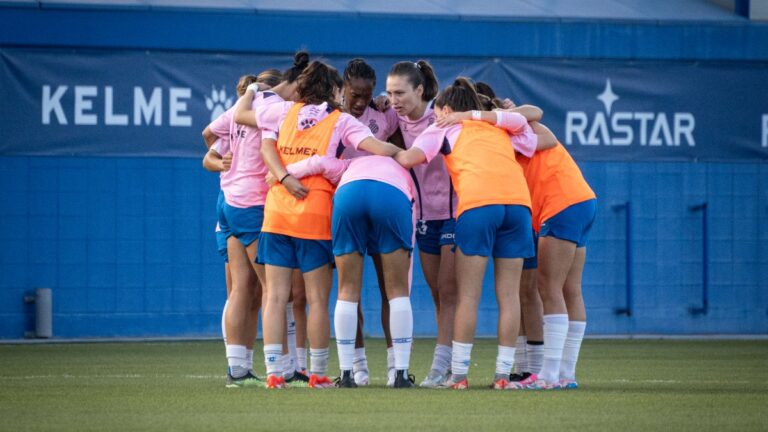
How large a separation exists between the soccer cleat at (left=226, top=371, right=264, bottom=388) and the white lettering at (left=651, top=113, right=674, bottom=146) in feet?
28.5

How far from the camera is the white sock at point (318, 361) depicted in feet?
25.7

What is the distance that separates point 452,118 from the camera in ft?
25.5

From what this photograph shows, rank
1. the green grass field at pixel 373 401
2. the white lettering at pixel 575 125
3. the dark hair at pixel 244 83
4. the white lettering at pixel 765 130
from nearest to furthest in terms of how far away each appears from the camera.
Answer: the green grass field at pixel 373 401 < the dark hair at pixel 244 83 < the white lettering at pixel 575 125 < the white lettering at pixel 765 130

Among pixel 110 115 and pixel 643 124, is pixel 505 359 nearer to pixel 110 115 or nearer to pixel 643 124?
pixel 110 115

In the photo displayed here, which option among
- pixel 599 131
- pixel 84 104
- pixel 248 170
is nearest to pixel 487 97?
pixel 248 170

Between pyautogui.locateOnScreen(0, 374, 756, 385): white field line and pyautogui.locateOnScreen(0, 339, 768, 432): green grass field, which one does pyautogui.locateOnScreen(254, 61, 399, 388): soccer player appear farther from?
pyautogui.locateOnScreen(0, 374, 756, 385): white field line

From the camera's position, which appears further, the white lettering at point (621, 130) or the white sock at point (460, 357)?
the white lettering at point (621, 130)

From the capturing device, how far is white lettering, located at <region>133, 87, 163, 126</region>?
1445 cm

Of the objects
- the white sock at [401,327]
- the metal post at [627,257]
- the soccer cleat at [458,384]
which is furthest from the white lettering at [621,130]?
the white sock at [401,327]

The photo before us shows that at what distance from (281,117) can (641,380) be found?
9.59 feet

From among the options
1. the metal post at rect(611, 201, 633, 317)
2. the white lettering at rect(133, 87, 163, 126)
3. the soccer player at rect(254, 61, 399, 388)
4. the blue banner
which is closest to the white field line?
the soccer player at rect(254, 61, 399, 388)

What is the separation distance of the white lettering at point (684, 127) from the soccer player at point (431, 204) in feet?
26.0

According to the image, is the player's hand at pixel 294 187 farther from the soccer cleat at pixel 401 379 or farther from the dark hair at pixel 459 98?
the soccer cleat at pixel 401 379

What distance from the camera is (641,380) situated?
8875mm
